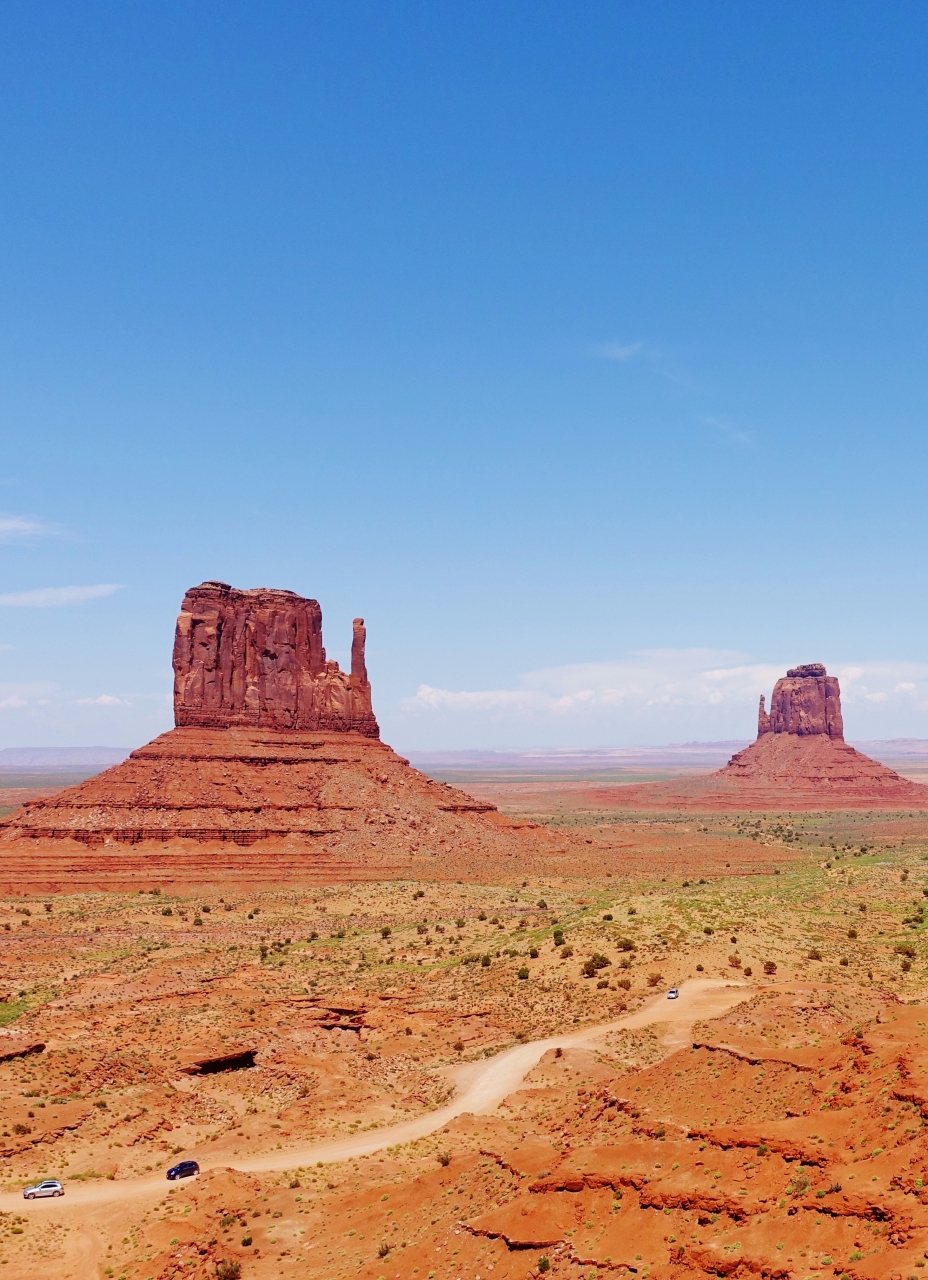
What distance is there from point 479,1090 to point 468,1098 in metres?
0.60

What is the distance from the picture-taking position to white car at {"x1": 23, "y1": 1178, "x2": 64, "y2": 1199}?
1045 inches

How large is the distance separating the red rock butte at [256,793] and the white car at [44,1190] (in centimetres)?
5551

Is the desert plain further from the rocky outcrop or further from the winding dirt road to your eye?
the rocky outcrop

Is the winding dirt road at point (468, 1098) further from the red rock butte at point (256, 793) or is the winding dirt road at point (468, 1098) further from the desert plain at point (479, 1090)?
the red rock butte at point (256, 793)

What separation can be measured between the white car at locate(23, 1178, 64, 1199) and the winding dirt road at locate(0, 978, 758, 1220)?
0.62 ft

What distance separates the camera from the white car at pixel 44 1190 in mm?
→ 26547

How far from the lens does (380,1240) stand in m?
22.6

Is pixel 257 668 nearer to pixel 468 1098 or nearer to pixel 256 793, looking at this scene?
pixel 256 793

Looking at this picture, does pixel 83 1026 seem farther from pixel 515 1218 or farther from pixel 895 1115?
pixel 895 1115

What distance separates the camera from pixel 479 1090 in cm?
3319

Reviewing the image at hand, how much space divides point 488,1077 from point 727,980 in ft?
40.1

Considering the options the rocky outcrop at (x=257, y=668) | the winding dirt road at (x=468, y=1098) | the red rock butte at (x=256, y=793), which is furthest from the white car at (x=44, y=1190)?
the rocky outcrop at (x=257, y=668)

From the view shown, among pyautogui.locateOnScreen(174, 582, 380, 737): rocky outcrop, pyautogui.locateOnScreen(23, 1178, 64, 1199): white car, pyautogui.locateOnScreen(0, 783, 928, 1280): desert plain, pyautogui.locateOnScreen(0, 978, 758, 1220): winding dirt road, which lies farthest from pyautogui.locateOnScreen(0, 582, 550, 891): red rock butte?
pyautogui.locateOnScreen(23, 1178, 64, 1199): white car

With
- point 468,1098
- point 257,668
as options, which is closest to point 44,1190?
point 468,1098
